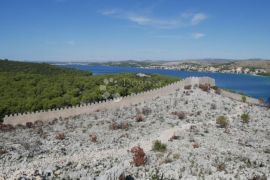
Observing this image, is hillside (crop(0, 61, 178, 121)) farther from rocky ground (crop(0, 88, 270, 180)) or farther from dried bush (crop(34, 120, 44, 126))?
rocky ground (crop(0, 88, 270, 180))

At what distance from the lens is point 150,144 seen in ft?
82.3

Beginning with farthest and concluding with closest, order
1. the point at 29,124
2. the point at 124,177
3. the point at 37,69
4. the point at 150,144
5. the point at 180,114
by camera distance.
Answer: the point at 37,69 < the point at 29,124 < the point at 180,114 < the point at 150,144 < the point at 124,177

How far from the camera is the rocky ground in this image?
Answer: 18.8 m

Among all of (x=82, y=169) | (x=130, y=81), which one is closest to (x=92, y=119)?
(x=82, y=169)

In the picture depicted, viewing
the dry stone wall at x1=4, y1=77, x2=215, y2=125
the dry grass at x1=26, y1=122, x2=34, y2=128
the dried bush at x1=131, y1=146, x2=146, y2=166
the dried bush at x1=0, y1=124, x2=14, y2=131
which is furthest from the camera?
→ the dry stone wall at x1=4, y1=77, x2=215, y2=125

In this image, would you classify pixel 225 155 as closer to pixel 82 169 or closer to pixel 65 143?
pixel 82 169

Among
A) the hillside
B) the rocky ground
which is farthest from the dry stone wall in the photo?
the hillside

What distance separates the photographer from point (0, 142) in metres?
29.7

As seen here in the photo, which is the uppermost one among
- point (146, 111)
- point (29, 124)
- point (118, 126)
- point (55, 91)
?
point (146, 111)

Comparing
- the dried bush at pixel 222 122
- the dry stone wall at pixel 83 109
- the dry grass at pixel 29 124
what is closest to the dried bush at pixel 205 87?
the dry stone wall at pixel 83 109

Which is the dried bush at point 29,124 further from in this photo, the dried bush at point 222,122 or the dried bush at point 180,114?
the dried bush at point 222,122

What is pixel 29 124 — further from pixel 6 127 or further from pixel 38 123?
pixel 6 127

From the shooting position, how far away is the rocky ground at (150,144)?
18797mm

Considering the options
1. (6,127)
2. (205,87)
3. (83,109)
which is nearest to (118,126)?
(83,109)
